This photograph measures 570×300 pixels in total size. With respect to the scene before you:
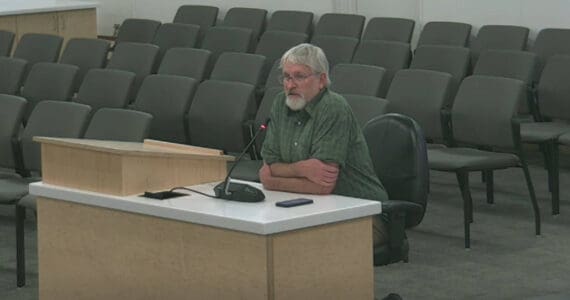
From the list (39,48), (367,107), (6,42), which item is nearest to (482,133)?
(367,107)

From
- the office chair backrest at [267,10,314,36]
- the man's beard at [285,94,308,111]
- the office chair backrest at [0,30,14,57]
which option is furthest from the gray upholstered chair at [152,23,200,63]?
the man's beard at [285,94,308,111]

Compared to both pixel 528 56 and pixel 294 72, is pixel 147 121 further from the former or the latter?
pixel 528 56

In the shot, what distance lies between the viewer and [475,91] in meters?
7.03

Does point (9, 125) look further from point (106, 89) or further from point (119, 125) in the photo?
point (106, 89)

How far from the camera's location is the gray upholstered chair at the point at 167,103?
7.52 meters

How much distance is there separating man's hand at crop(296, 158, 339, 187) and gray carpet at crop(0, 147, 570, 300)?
1.03 metres

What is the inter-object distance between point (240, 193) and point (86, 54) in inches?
202

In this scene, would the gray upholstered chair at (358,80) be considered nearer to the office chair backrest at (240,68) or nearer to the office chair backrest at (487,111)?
the office chair backrest at (487,111)

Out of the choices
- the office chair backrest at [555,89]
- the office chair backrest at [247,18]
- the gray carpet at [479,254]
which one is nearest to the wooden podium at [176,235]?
the gray carpet at [479,254]

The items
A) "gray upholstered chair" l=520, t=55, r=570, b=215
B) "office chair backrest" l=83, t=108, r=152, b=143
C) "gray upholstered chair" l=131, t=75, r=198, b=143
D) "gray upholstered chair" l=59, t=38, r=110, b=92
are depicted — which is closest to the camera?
"office chair backrest" l=83, t=108, r=152, b=143

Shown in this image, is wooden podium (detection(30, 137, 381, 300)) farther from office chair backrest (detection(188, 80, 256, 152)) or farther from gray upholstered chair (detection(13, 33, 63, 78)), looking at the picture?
gray upholstered chair (detection(13, 33, 63, 78))

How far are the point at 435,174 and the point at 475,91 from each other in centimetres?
132

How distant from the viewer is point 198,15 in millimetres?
10766

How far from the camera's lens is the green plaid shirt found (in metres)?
4.77
